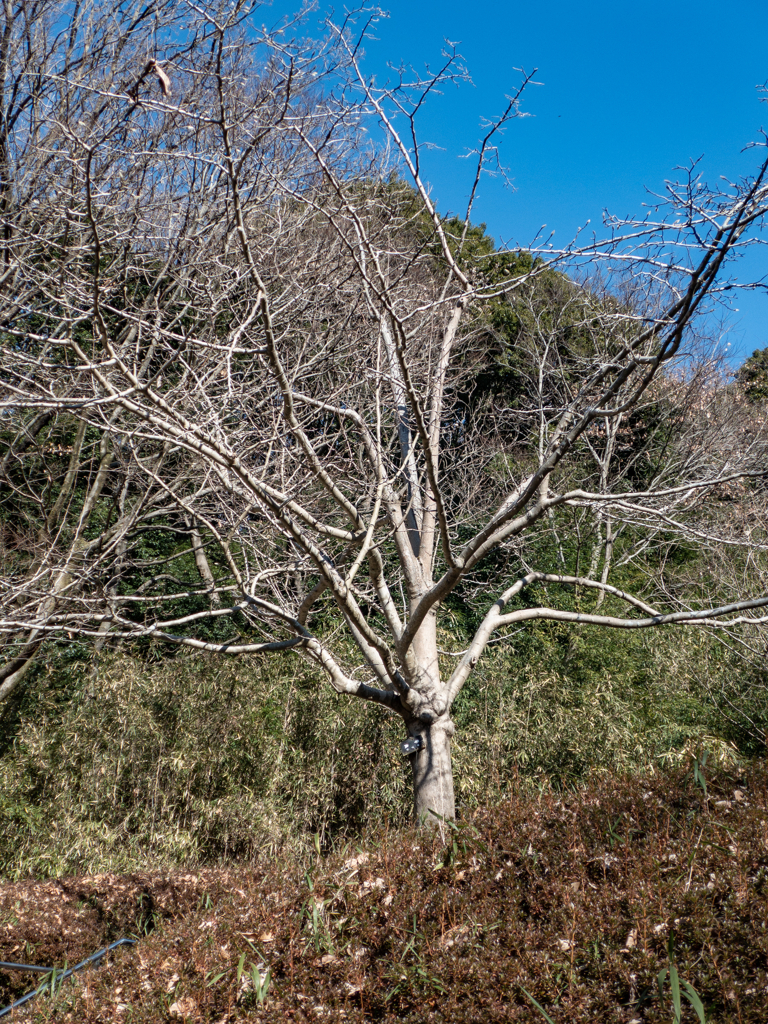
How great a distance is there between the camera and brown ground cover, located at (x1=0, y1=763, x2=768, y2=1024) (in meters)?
1.87

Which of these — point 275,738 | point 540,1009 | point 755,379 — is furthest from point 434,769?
point 755,379

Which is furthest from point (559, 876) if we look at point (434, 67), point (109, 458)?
point (109, 458)

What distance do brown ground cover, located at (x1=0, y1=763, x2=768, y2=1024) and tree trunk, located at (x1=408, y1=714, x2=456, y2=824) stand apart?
1.14 meters

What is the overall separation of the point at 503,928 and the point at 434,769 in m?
1.97

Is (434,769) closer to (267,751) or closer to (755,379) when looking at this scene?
(267,751)

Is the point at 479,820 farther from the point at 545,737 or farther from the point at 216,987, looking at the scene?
the point at 545,737

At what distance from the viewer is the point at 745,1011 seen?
1.68m

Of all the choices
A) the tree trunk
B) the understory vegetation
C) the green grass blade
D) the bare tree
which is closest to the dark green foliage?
the bare tree

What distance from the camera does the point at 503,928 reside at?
6.97 ft

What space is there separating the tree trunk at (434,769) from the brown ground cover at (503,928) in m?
1.14

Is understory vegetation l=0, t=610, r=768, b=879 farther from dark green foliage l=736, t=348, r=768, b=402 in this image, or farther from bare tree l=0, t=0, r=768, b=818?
dark green foliage l=736, t=348, r=768, b=402

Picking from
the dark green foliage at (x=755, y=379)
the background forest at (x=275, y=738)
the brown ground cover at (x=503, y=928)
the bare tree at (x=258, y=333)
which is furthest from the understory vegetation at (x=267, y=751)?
the dark green foliage at (x=755, y=379)

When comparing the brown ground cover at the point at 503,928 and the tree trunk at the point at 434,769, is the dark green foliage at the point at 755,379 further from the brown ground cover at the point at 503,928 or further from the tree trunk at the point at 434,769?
the brown ground cover at the point at 503,928

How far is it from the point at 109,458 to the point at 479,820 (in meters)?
4.49
